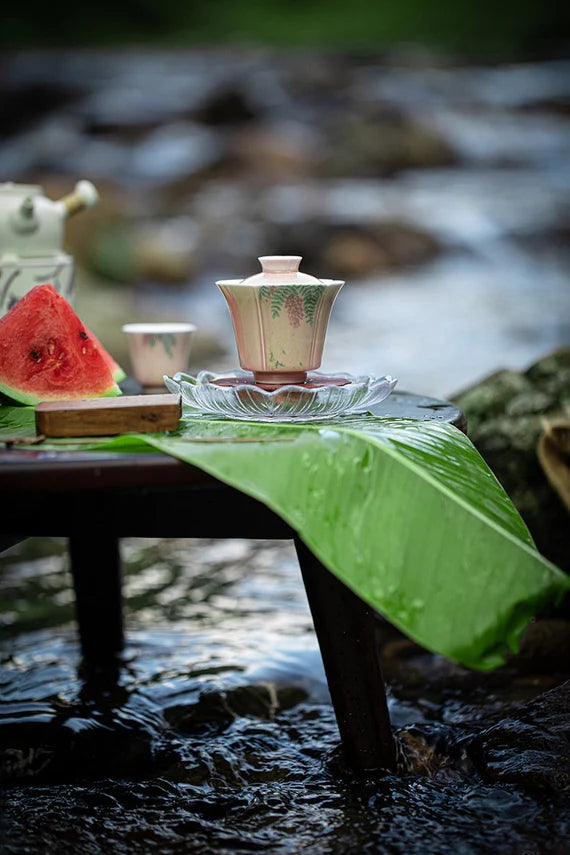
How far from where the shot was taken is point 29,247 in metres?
2.03

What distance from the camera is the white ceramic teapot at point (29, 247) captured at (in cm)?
194

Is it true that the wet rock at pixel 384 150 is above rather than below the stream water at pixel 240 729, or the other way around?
above

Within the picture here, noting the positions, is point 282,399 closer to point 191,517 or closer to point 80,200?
point 191,517

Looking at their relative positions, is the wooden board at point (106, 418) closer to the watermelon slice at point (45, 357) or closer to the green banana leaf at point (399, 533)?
the green banana leaf at point (399, 533)

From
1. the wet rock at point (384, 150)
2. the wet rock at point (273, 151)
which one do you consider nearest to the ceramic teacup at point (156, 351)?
the wet rock at point (273, 151)

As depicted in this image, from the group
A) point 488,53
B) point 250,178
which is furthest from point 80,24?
point 488,53

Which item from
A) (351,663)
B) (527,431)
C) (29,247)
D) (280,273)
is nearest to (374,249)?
(527,431)

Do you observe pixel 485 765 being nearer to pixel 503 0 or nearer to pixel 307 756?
pixel 307 756

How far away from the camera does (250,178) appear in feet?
37.8

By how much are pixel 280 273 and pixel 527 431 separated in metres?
1.04

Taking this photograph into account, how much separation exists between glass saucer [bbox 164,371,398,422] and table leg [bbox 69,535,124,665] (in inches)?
27.6

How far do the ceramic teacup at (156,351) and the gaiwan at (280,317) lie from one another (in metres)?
0.35

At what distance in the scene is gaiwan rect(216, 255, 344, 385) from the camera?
1.42m

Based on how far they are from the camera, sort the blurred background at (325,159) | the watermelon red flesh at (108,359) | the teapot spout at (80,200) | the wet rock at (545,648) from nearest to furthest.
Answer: the watermelon red flesh at (108,359) → the wet rock at (545,648) → the teapot spout at (80,200) → the blurred background at (325,159)
